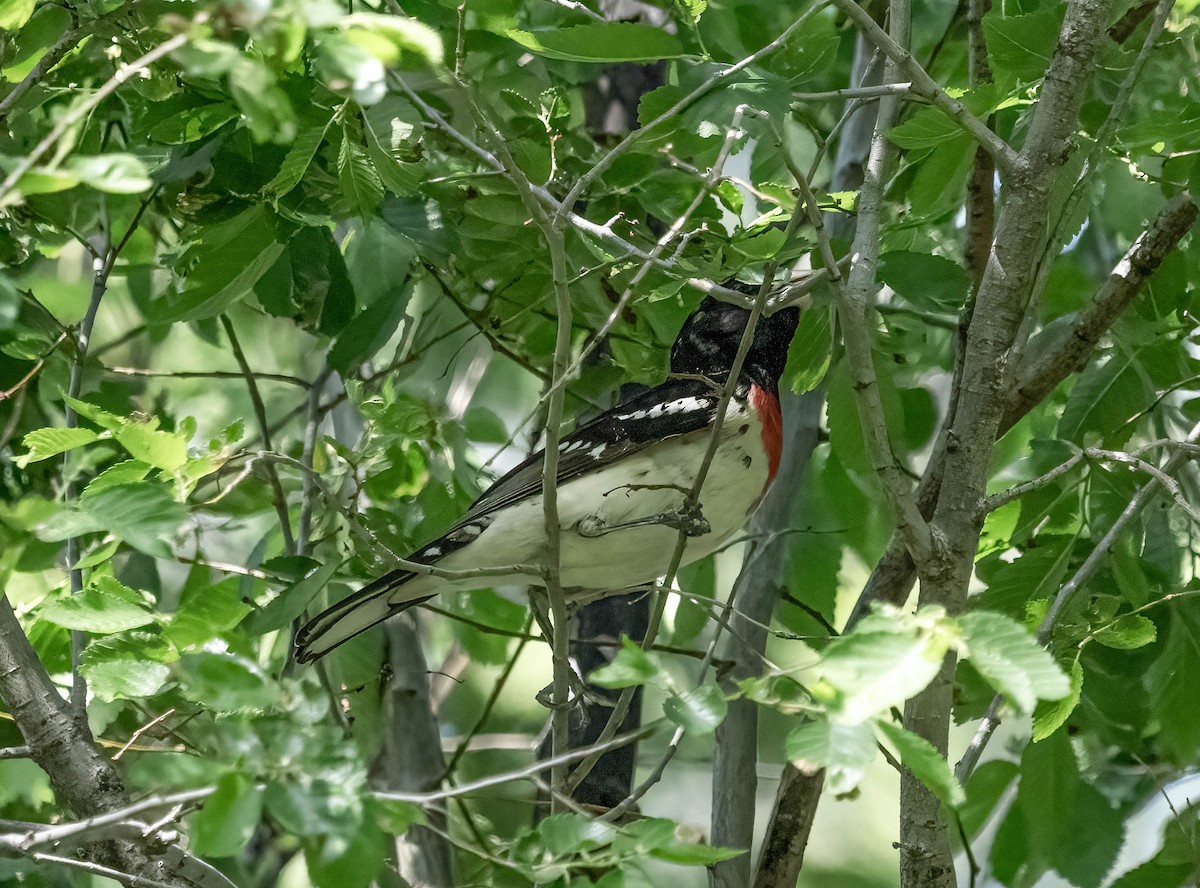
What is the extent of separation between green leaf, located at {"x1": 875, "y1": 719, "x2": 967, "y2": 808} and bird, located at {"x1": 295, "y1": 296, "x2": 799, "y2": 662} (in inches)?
59.3

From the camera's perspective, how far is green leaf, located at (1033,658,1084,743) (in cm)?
189

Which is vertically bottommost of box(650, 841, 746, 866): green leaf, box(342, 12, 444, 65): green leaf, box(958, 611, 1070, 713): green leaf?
box(650, 841, 746, 866): green leaf

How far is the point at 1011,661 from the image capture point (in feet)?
4.37

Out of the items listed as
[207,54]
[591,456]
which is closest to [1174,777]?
[591,456]

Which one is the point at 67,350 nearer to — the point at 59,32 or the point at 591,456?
the point at 59,32

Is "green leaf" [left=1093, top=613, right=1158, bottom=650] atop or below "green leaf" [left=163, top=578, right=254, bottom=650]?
atop

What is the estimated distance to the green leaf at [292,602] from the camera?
239 cm

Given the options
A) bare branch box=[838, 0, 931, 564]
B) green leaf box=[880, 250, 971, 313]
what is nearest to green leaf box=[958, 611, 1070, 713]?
bare branch box=[838, 0, 931, 564]

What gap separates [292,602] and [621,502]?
93 cm

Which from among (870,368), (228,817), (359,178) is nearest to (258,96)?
(228,817)

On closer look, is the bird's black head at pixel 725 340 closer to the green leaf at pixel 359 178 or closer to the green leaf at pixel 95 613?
the green leaf at pixel 359 178

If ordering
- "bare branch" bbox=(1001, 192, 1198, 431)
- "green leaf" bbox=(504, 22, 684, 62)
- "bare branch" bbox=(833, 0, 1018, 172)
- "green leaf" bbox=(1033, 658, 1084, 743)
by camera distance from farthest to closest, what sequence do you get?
"bare branch" bbox=(1001, 192, 1198, 431)
"green leaf" bbox=(504, 22, 684, 62)
"bare branch" bbox=(833, 0, 1018, 172)
"green leaf" bbox=(1033, 658, 1084, 743)

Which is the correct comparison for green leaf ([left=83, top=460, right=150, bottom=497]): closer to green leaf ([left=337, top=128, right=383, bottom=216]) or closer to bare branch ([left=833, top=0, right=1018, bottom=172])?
green leaf ([left=337, top=128, right=383, bottom=216])

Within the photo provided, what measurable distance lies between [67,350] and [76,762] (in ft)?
3.60
